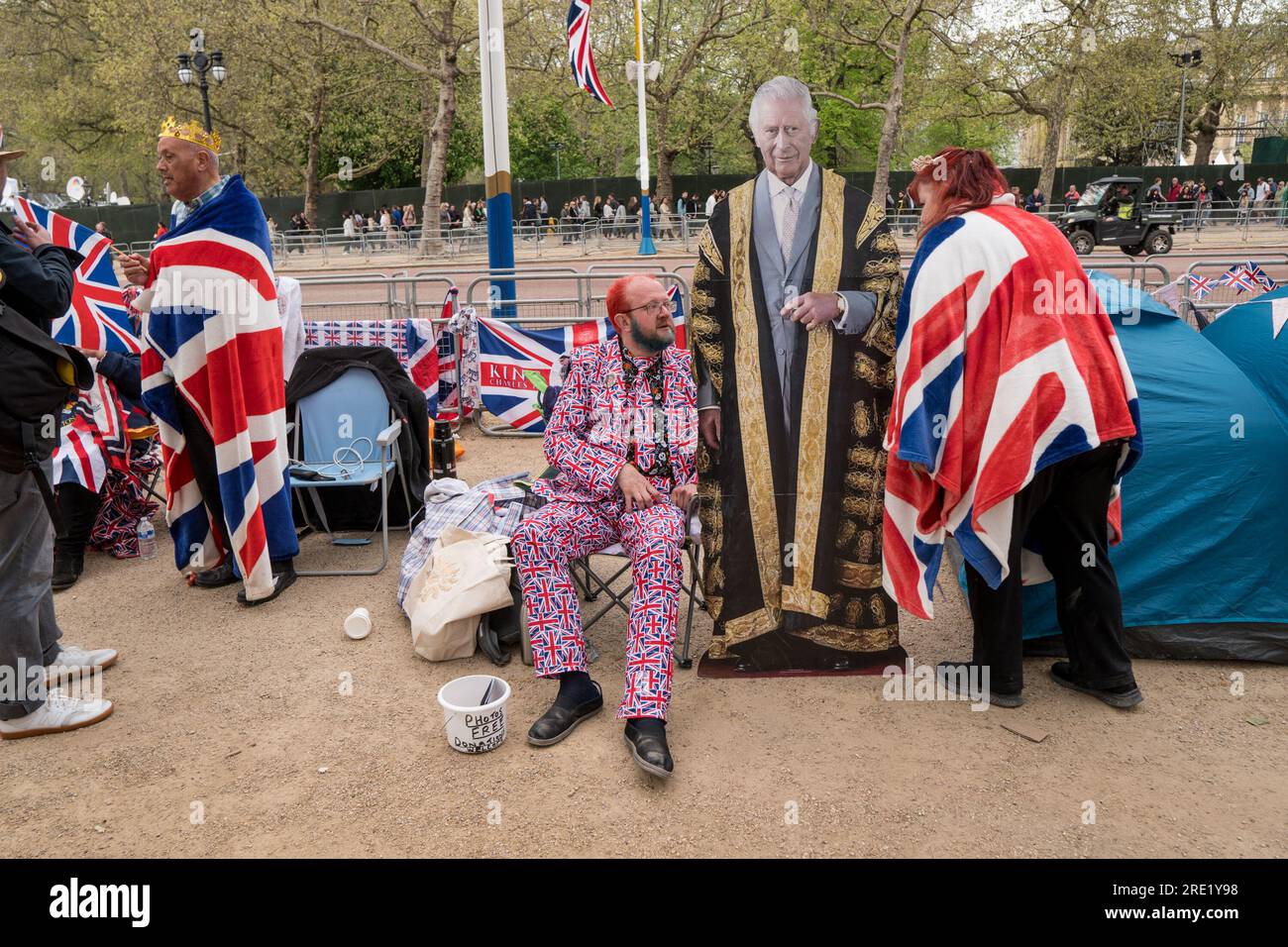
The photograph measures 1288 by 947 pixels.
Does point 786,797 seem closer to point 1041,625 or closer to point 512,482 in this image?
point 1041,625

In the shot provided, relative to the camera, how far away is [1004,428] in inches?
137

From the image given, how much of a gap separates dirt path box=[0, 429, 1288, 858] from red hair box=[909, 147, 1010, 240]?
77.5 inches

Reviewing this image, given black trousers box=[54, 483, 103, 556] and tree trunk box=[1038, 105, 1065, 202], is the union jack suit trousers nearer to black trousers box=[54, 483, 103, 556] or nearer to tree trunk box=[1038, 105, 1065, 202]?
black trousers box=[54, 483, 103, 556]

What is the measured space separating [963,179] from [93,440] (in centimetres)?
494

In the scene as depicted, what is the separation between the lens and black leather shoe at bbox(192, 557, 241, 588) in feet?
17.1

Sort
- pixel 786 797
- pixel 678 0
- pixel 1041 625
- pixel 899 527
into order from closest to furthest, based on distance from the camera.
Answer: pixel 786 797 → pixel 899 527 → pixel 1041 625 → pixel 678 0

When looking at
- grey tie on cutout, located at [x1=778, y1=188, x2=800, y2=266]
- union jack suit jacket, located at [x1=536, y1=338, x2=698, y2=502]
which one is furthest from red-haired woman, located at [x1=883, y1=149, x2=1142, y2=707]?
union jack suit jacket, located at [x1=536, y1=338, x2=698, y2=502]

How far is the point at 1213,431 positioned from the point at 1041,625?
1101mm

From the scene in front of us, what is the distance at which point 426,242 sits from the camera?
26.3 metres

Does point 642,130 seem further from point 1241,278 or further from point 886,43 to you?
point 1241,278

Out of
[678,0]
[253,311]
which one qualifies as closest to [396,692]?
[253,311]

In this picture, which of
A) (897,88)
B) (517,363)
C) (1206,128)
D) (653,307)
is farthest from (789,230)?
(1206,128)

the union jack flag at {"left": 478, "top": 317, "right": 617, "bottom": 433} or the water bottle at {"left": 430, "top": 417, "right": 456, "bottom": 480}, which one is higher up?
the union jack flag at {"left": 478, "top": 317, "right": 617, "bottom": 433}

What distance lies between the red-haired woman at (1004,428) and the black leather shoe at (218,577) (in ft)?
12.0
